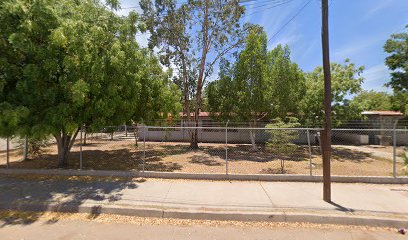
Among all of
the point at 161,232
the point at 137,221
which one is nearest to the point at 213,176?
the point at 137,221

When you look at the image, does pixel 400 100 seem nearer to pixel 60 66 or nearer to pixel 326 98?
pixel 326 98

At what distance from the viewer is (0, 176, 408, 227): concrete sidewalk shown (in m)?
5.31

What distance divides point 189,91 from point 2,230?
1438cm

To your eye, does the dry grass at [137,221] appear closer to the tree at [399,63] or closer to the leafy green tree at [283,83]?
the leafy green tree at [283,83]

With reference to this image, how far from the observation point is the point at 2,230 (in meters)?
4.69

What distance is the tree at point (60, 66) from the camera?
7.00m

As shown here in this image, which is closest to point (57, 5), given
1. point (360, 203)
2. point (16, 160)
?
point (16, 160)

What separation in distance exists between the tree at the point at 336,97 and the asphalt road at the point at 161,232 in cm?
1180

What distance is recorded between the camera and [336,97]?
1625 cm

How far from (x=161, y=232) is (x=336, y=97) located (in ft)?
51.0

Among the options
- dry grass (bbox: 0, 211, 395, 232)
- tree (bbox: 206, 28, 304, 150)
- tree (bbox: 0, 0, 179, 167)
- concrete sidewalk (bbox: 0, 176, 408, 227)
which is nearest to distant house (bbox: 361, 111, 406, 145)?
tree (bbox: 206, 28, 304, 150)

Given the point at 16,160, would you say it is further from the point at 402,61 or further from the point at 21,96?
the point at 402,61

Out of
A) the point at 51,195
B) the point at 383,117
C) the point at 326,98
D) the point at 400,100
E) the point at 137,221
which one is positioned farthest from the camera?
the point at 383,117

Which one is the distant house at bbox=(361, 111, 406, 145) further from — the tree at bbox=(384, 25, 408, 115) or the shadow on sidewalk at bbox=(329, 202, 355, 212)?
the shadow on sidewalk at bbox=(329, 202, 355, 212)
